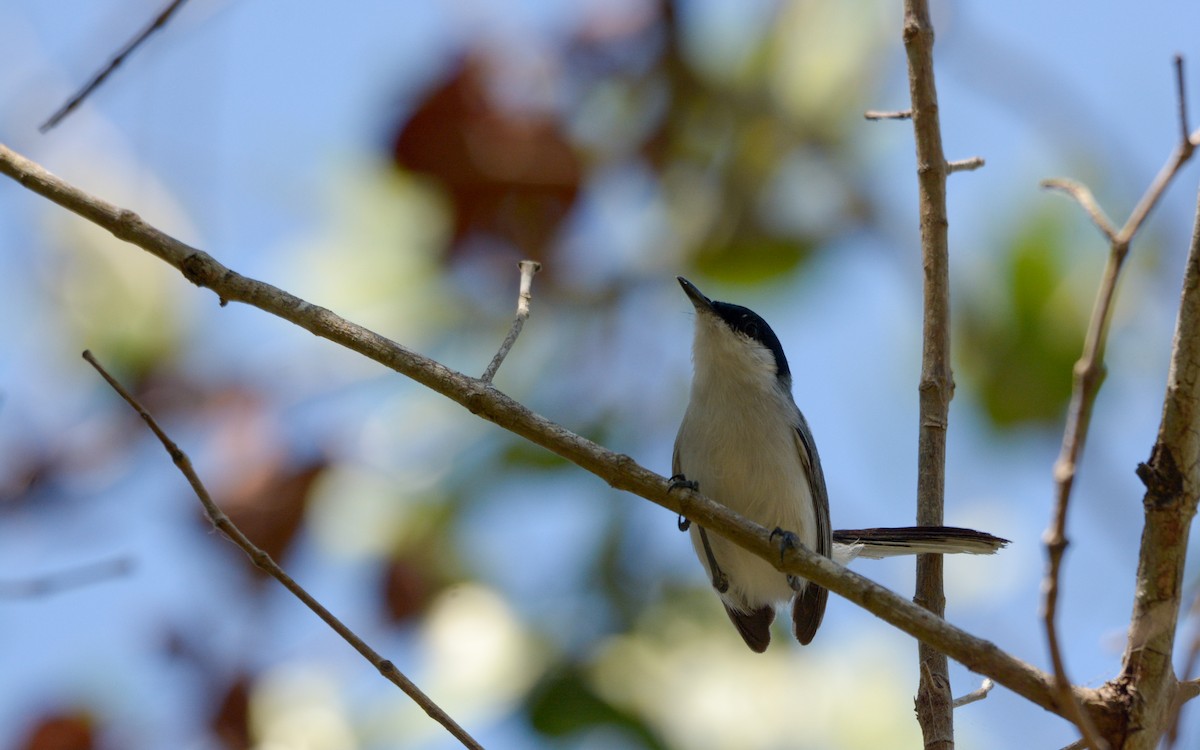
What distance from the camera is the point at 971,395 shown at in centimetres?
344

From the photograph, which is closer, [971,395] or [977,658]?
[977,658]

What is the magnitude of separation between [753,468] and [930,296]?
995mm

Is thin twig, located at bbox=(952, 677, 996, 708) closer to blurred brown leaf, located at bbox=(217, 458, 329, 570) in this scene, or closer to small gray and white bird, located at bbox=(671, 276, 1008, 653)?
small gray and white bird, located at bbox=(671, 276, 1008, 653)

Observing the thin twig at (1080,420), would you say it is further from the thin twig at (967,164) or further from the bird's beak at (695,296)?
the bird's beak at (695,296)

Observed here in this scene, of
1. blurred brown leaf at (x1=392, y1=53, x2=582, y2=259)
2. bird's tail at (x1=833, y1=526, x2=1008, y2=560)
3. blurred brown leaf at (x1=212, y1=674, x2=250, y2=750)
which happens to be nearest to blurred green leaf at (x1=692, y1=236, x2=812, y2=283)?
blurred brown leaf at (x1=392, y1=53, x2=582, y2=259)

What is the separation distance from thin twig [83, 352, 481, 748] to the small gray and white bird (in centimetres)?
156

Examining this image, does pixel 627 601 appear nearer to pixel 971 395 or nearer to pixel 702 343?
pixel 702 343

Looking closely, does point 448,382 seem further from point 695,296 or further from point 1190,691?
point 695,296

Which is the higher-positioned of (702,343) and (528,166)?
(528,166)

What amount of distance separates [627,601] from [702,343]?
A: 0.93 m

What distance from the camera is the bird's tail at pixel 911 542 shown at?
2.65 metres

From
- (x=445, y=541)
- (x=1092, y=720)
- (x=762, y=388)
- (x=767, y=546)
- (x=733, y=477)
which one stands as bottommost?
(x=1092, y=720)

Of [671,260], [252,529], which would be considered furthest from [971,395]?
[252,529]

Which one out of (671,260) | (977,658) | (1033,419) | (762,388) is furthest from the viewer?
(671,260)
